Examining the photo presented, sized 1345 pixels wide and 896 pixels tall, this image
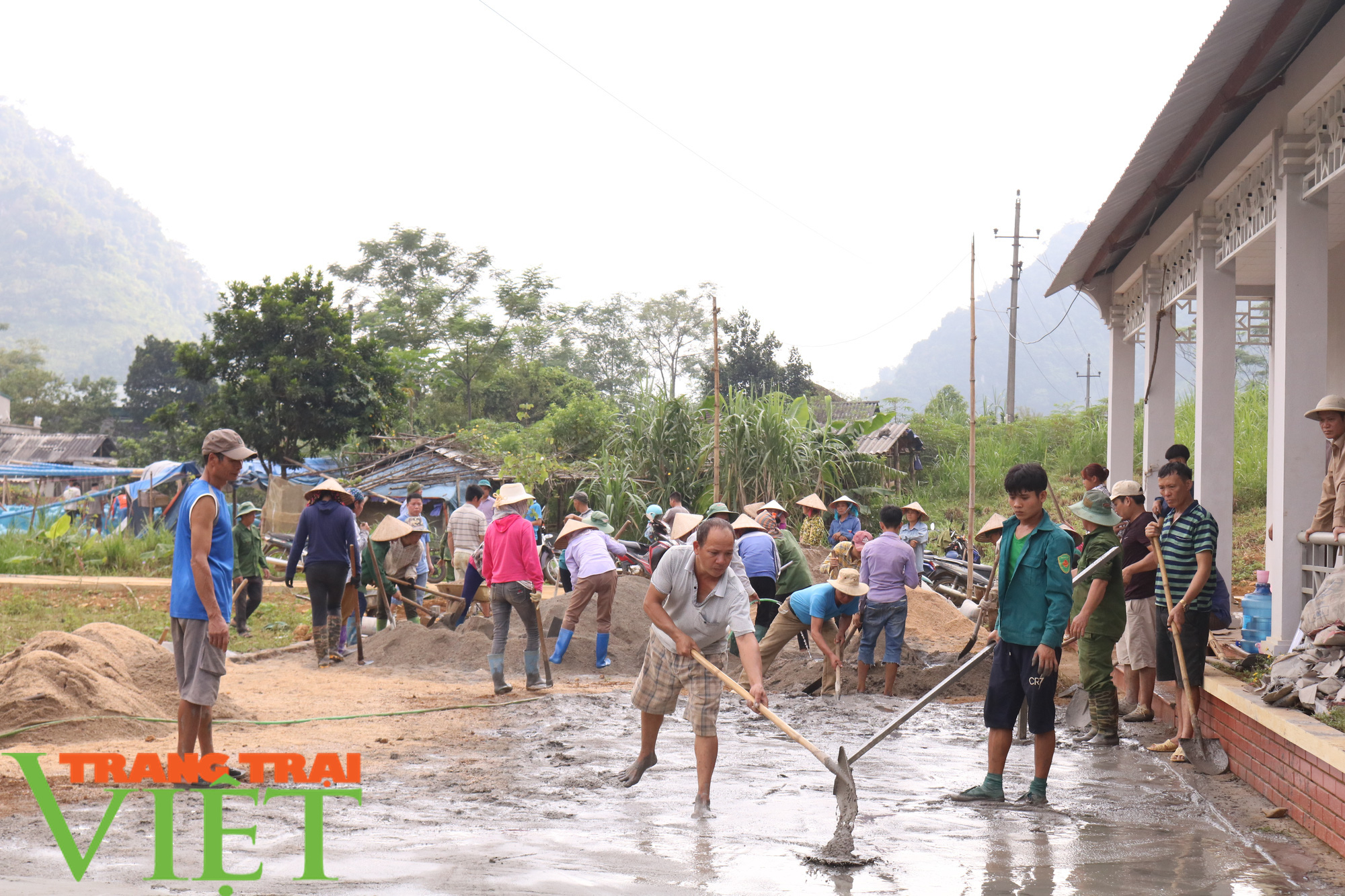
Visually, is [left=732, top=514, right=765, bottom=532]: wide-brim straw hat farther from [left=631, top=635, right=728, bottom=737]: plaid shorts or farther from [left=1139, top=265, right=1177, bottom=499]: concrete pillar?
[left=631, top=635, right=728, bottom=737]: plaid shorts

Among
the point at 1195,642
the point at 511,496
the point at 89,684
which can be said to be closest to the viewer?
the point at 1195,642

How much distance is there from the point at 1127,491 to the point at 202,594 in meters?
5.91

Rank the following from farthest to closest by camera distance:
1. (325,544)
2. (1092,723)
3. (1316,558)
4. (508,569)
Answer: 1. (325,544)
2. (508,569)
3. (1092,723)
4. (1316,558)

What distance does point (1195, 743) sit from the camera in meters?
6.09

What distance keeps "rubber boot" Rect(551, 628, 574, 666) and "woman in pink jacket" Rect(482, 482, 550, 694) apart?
1361 millimetres

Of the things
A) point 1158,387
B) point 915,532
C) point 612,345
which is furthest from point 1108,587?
point 612,345

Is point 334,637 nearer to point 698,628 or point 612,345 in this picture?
point 698,628

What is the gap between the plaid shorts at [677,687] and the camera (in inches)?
205

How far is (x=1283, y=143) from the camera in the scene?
6750 mm

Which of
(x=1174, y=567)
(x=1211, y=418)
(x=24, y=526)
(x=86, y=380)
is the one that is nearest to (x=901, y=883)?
(x=1174, y=567)

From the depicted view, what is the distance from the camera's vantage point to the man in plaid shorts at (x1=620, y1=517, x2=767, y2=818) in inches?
199

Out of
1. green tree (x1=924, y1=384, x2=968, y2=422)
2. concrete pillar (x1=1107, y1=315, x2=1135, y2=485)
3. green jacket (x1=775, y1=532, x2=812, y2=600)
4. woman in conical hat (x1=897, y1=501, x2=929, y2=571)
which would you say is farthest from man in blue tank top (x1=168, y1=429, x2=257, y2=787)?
green tree (x1=924, y1=384, x2=968, y2=422)

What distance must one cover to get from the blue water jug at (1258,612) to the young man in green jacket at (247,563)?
999cm

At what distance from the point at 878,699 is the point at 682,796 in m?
3.87
